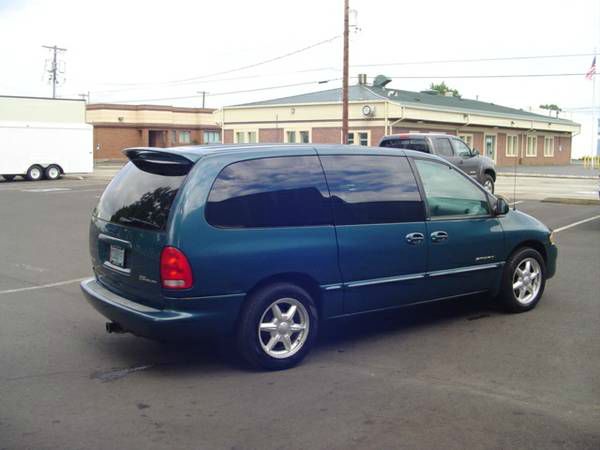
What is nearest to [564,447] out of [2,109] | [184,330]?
[184,330]

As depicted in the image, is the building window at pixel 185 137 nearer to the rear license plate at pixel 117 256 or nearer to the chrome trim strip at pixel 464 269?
the chrome trim strip at pixel 464 269

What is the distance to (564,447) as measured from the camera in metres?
4.09

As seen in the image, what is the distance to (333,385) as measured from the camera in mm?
5148

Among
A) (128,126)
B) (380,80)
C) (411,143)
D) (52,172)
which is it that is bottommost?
(52,172)

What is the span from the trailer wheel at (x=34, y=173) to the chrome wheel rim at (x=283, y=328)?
3223cm

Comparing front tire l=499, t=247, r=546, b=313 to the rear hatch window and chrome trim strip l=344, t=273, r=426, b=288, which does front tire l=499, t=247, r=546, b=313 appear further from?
the rear hatch window

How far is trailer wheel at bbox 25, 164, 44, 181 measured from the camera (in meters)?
34.8

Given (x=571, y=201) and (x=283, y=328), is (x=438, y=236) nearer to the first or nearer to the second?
(x=283, y=328)

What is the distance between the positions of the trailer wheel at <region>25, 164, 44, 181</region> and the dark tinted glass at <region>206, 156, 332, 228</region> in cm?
3202

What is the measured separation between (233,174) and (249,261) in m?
0.68

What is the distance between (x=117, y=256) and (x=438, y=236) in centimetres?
286

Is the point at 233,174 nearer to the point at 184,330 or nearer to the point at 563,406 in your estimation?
the point at 184,330

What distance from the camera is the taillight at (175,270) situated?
5.07 meters

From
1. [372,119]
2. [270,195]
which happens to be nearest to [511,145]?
[372,119]
